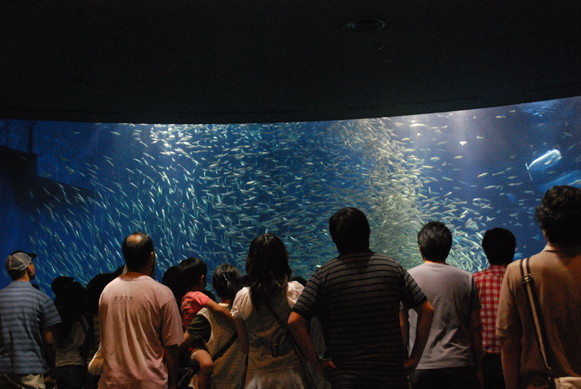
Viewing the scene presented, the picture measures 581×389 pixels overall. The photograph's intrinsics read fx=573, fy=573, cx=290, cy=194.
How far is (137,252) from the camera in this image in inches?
135

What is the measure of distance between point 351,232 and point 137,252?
4.38 ft

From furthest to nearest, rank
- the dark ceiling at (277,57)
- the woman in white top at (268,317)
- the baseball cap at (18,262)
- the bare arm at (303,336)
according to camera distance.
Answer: the dark ceiling at (277,57) → the baseball cap at (18,262) → the woman in white top at (268,317) → the bare arm at (303,336)

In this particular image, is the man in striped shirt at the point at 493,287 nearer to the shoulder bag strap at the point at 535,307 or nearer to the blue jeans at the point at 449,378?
the blue jeans at the point at 449,378

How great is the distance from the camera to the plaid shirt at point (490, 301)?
404 centimetres

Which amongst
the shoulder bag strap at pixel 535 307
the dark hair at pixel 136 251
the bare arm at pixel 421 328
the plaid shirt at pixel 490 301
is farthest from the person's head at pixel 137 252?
the plaid shirt at pixel 490 301

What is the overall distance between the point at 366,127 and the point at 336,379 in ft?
41.4

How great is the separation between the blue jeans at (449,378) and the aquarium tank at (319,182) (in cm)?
1054

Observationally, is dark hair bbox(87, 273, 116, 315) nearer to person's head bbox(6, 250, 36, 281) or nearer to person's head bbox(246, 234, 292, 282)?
person's head bbox(6, 250, 36, 281)

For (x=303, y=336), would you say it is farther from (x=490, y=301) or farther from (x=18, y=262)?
(x=18, y=262)

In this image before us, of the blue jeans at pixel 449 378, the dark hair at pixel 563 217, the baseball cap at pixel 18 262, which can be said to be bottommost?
the blue jeans at pixel 449 378

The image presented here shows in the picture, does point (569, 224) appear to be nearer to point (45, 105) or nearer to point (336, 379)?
point (336, 379)

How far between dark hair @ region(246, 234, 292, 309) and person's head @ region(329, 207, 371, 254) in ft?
1.41

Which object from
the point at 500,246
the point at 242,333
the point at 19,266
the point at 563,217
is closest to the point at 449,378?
the point at 500,246

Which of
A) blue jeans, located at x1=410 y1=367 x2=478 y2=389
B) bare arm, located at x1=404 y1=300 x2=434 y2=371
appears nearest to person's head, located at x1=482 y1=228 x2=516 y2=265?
blue jeans, located at x1=410 y1=367 x2=478 y2=389
